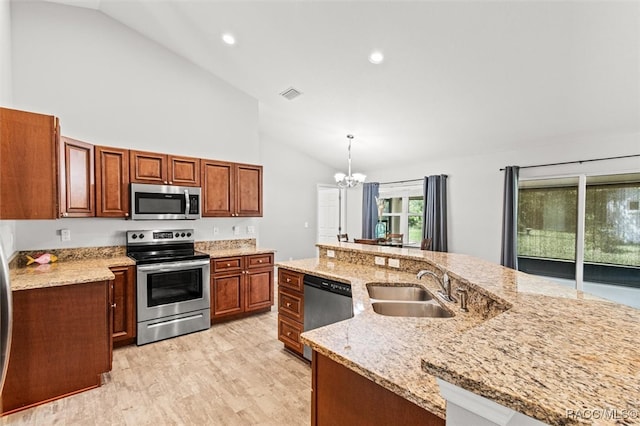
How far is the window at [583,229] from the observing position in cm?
384

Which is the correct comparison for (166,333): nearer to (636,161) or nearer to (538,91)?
(538,91)

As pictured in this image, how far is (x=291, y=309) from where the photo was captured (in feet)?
9.75

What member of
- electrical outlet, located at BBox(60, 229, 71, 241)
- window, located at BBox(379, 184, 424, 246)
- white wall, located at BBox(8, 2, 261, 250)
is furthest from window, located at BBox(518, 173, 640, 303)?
electrical outlet, located at BBox(60, 229, 71, 241)

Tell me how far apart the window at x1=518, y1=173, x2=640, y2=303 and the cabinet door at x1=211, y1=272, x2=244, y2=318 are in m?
4.40

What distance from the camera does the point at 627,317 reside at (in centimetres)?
101

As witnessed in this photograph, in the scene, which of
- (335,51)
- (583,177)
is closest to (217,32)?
(335,51)

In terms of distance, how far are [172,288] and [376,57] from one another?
351cm

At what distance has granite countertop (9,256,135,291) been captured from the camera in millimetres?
2279

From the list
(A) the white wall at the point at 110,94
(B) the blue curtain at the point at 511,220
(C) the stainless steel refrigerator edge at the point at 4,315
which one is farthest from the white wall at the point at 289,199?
(C) the stainless steel refrigerator edge at the point at 4,315

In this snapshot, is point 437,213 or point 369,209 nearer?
point 437,213

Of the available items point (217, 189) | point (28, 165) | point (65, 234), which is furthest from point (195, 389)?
point (217, 189)

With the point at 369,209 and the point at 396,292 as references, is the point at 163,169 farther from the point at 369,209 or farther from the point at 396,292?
the point at 369,209

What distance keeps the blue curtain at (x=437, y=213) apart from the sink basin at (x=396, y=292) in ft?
12.1

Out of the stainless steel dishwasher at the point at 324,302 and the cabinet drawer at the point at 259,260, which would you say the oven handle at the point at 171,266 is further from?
the stainless steel dishwasher at the point at 324,302
